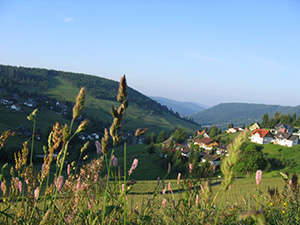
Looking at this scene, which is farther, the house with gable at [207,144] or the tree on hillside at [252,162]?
the house with gable at [207,144]

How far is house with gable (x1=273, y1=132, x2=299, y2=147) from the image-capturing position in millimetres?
69875

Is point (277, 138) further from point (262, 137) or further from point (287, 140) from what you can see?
point (262, 137)

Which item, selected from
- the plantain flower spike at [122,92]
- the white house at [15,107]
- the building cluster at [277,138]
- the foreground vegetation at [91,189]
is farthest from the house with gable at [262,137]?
the white house at [15,107]

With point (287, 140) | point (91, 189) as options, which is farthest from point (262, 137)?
point (91, 189)

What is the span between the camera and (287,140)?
7088 centimetres

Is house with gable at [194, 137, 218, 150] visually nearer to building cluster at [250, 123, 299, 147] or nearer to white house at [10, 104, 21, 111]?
building cluster at [250, 123, 299, 147]

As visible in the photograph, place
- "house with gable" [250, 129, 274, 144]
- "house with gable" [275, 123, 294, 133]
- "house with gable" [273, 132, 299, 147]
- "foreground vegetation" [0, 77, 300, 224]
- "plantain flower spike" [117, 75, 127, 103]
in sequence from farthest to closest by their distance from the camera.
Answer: "house with gable" [275, 123, 294, 133] < "house with gable" [250, 129, 274, 144] < "house with gable" [273, 132, 299, 147] < "plantain flower spike" [117, 75, 127, 103] < "foreground vegetation" [0, 77, 300, 224]

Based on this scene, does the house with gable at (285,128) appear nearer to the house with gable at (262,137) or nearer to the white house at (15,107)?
the house with gable at (262,137)

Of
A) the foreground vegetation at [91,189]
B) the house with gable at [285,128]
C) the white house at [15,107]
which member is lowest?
the white house at [15,107]

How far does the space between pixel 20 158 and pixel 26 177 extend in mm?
192

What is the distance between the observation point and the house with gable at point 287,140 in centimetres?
6988

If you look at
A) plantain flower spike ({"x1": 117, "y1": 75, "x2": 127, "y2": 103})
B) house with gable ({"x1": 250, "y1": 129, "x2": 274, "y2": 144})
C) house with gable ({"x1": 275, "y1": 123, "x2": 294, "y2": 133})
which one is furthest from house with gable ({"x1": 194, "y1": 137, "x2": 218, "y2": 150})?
plantain flower spike ({"x1": 117, "y1": 75, "x2": 127, "y2": 103})

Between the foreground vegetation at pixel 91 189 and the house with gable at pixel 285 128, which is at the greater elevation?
the foreground vegetation at pixel 91 189

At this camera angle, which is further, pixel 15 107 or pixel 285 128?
pixel 15 107
